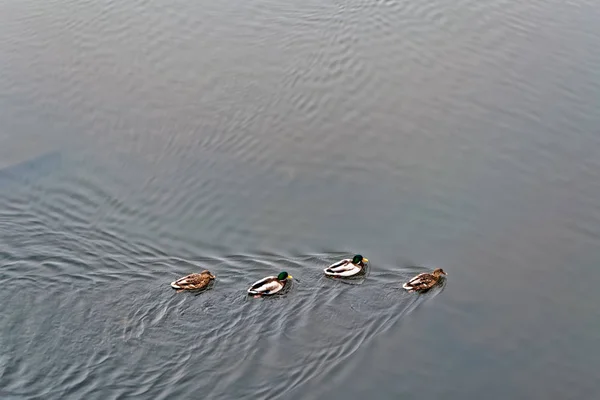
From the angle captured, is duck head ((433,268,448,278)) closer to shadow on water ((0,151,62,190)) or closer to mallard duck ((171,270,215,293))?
mallard duck ((171,270,215,293))

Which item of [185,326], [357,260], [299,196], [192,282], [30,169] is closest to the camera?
[185,326]

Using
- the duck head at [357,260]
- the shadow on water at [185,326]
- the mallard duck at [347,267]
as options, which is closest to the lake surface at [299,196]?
the shadow on water at [185,326]

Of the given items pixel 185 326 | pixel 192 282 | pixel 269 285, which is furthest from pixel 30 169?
pixel 269 285

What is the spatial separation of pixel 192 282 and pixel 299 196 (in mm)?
2847

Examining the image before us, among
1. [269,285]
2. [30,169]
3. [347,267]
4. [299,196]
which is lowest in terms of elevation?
[269,285]

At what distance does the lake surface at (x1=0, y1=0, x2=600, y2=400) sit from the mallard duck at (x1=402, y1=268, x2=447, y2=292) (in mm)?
107

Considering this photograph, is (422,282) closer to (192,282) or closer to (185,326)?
(192,282)

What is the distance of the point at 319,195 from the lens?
14570mm

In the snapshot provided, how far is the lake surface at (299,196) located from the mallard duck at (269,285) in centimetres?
18

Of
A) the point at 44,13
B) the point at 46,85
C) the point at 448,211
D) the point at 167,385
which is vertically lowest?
the point at 167,385

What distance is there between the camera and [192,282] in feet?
40.8

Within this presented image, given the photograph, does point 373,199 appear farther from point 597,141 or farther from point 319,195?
point 597,141

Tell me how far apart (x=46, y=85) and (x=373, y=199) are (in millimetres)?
7092

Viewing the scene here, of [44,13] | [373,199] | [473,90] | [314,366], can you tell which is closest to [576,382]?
[314,366]
